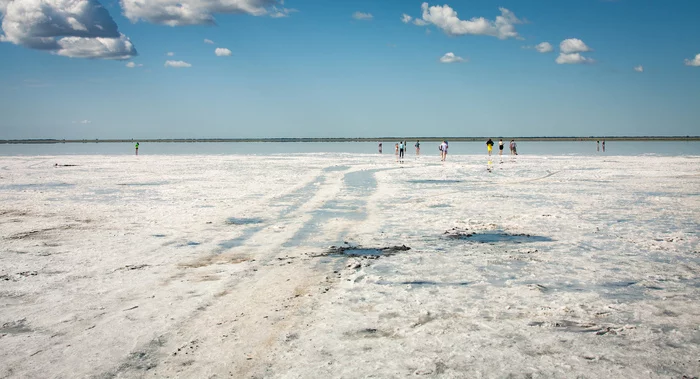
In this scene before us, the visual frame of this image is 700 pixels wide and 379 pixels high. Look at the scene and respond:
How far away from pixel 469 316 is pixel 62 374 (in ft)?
12.5

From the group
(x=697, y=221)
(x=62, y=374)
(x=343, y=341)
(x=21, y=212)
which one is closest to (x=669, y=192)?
(x=697, y=221)

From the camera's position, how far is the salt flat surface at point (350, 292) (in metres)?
4.26

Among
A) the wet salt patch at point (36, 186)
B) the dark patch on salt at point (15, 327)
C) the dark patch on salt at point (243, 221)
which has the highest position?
the wet salt patch at point (36, 186)

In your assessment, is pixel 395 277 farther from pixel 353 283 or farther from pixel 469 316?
pixel 469 316

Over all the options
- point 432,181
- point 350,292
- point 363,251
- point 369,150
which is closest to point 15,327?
point 350,292

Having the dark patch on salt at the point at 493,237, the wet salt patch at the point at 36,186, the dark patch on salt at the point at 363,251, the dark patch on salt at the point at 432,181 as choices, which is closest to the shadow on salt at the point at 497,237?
the dark patch on salt at the point at 493,237

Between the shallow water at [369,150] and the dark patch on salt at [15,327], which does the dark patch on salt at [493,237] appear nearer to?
the dark patch on salt at [15,327]

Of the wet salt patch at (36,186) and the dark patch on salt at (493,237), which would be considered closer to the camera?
the dark patch on salt at (493,237)

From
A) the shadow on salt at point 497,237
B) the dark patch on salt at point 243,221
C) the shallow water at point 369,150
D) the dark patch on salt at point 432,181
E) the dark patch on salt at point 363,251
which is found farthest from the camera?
the shallow water at point 369,150

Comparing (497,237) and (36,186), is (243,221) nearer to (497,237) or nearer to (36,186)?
(497,237)

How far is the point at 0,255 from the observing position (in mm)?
8094

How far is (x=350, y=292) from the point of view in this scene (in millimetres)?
6109

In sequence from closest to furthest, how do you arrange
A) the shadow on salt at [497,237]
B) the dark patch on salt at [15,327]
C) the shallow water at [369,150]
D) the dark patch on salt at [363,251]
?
the dark patch on salt at [15,327]
the dark patch on salt at [363,251]
the shadow on salt at [497,237]
the shallow water at [369,150]

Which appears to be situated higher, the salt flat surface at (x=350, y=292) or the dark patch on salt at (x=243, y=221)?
the dark patch on salt at (x=243, y=221)
